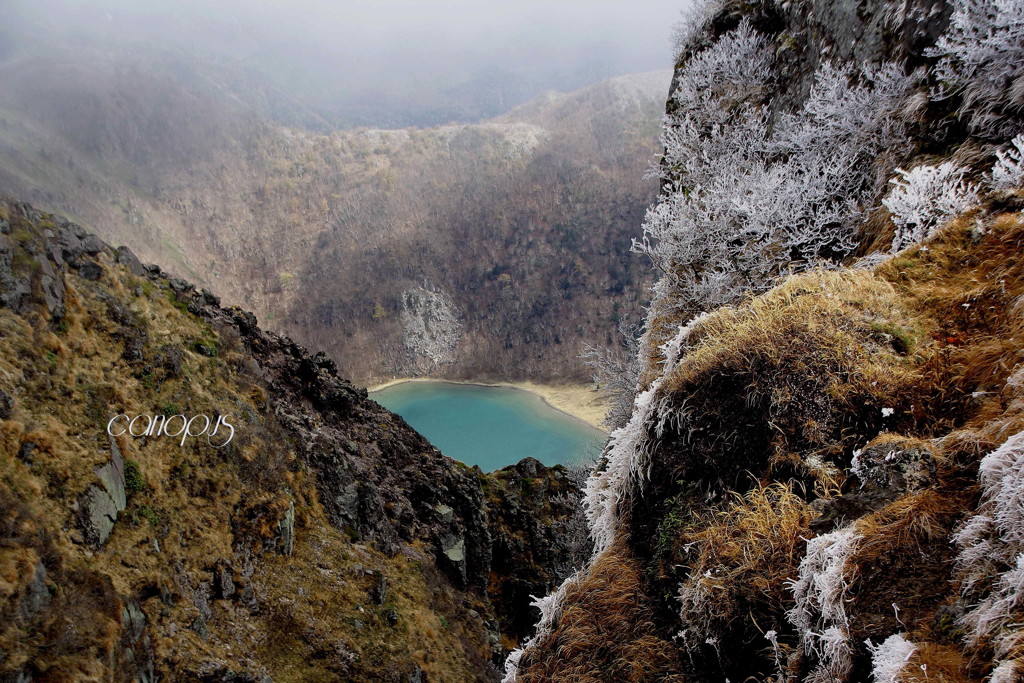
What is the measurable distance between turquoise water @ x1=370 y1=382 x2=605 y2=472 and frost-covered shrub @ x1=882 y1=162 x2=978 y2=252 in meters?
34.6

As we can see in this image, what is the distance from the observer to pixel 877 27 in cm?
1070

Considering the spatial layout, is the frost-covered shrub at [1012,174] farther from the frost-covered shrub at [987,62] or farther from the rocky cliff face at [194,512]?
the rocky cliff face at [194,512]

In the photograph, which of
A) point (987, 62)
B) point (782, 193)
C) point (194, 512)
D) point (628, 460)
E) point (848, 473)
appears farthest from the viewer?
point (194, 512)

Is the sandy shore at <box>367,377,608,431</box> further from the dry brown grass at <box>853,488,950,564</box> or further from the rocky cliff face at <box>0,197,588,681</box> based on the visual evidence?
the dry brown grass at <box>853,488,950,564</box>

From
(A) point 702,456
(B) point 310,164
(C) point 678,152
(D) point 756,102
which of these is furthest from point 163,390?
(B) point 310,164

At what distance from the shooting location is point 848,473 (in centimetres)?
359

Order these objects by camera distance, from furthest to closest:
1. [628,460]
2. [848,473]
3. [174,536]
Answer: [174,536] → [628,460] → [848,473]

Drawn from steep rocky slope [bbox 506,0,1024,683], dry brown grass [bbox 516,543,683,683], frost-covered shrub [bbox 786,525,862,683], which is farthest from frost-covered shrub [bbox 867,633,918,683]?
dry brown grass [bbox 516,543,683,683]

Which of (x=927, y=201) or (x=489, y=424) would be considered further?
(x=489, y=424)

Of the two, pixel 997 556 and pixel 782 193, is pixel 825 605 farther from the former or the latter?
pixel 782 193

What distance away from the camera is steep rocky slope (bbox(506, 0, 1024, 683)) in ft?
9.03

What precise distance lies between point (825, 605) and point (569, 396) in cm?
6632

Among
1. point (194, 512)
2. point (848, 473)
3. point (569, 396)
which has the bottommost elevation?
point (848, 473)

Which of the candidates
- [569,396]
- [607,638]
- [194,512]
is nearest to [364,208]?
[569,396]
